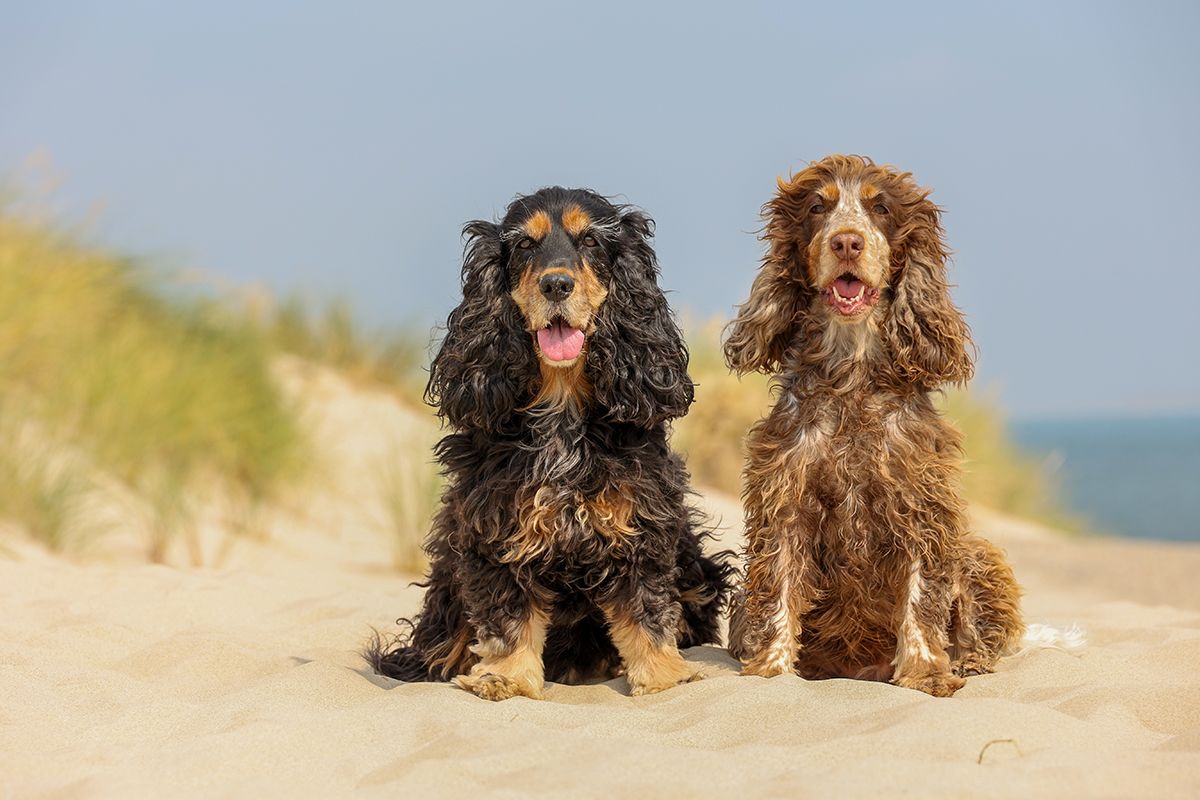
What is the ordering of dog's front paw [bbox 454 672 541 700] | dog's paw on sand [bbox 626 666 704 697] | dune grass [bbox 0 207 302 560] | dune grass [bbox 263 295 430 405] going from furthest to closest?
dune grass [bbox 263 295 430 405]
dune grass [bbox 0 207 302 560]
dog's paw on sand [bbox 626 666 704 697]
dog's front paw [bbox 454 672 541 700]

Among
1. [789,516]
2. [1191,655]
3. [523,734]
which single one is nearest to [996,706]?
[789,516]

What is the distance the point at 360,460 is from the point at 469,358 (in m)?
9.43

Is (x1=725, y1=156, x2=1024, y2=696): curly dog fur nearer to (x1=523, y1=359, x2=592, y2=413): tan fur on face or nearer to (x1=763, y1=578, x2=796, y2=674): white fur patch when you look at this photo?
(x1=763, y1=578, x2=796, y2=674): white fur patch

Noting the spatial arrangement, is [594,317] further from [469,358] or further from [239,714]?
[239,714]

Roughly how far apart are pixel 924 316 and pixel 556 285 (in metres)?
1.36

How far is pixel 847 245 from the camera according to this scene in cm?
449

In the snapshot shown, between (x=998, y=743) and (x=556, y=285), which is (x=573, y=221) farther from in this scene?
(x=998, y=743)

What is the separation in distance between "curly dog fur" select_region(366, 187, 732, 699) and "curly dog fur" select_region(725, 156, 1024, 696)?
1.27 ft

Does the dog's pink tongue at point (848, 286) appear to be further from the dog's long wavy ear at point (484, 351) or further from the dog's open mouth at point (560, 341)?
the dog's long wavy ear at point (484, 351)

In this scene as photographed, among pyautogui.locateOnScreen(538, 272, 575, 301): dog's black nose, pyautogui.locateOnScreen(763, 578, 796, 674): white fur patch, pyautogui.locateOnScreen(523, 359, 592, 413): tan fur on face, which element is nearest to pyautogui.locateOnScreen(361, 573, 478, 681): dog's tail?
pyautogui.locateOnScreen(523, 359, 592, 413): tan fur on face

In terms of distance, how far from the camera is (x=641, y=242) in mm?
4914

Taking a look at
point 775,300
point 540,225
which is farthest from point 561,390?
point 775,300

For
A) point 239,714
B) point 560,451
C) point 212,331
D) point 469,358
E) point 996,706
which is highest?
point 212,331

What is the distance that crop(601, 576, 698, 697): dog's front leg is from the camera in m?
4.69
